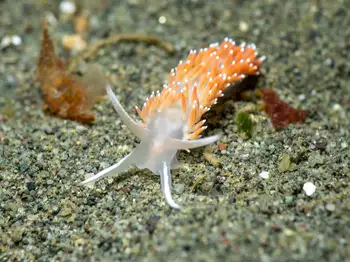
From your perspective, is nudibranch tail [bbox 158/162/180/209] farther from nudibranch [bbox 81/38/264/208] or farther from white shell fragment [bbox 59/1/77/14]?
white shell fragment [bbox 59/1/77/14]

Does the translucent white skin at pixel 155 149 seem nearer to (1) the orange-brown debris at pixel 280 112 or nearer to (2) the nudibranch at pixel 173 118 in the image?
(2) the nudibranch at pixel 173 118

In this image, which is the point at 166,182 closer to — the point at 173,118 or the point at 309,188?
the point at 173,118

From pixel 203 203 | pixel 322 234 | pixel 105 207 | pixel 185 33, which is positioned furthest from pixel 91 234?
pixel 185 33

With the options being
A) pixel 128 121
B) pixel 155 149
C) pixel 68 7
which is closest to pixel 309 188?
pixel 155 149

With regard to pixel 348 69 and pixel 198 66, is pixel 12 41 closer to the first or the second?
pixel 198 66

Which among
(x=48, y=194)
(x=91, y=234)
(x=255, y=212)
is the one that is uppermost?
(x=48, y=194)

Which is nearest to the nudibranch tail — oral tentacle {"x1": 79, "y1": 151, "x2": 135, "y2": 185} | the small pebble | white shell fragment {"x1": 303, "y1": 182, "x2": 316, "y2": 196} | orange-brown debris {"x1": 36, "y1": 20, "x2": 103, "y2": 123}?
oral tentacle {"x1": 79, "y1": 151, "x2": 135, "y2": 185}
